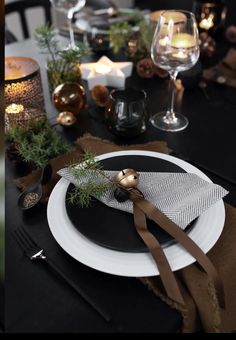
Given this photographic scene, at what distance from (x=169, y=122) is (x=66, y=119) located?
Answer: 0.24 metres

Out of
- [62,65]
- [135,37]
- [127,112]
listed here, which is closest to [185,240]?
[127,112]

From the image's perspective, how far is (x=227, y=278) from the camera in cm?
49

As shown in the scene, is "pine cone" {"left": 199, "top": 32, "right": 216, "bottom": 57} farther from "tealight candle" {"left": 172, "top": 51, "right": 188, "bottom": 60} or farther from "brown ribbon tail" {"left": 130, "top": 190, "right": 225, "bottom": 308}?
"brown ribbon tail" {"left": 130, "top": 190, "right": 225, "bottom": 308}

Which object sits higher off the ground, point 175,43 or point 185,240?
point 175,43

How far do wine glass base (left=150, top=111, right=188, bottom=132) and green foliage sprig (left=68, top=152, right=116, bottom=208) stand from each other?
0.93ft

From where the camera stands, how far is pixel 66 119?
2.60 feet

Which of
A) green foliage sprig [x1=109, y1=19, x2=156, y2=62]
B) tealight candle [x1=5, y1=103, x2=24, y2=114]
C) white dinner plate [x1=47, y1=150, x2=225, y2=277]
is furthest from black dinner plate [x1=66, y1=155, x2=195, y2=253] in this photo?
green foliage sprig [x1=109, y1=19, x2=156, y2=62]

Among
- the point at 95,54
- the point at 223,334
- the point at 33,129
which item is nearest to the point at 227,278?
the point at 223,334

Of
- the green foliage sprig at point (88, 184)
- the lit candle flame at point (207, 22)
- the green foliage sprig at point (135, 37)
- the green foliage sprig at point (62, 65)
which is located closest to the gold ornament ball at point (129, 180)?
the green foliage sprig at point (88, 184)

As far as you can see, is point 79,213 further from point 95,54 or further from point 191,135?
point 95,54

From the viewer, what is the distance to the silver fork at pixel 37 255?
1.45 ft

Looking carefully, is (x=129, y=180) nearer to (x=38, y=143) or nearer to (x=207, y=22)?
(x=38, y=143)

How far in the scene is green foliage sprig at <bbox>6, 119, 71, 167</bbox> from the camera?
677mm

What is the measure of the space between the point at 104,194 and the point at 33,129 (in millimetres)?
262
